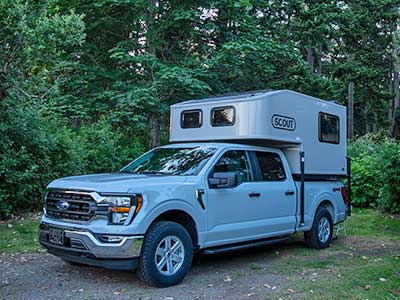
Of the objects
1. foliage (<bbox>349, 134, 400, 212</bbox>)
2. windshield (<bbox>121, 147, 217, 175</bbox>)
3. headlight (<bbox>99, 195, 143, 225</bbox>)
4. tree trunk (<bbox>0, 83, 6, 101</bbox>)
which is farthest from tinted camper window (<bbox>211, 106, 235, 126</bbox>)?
foliage (<bbox>349, 134, 400, 212</bbox>)

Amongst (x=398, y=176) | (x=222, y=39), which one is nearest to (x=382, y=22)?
(x=222, y=39)

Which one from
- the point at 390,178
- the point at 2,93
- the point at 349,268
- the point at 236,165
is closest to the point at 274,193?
the point at 236,165

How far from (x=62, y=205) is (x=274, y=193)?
3.02m

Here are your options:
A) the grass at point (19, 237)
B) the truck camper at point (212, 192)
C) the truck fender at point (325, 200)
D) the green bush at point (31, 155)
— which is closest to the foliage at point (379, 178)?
the truck camper at point (212, 192)

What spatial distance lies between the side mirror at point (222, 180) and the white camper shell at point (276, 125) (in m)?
1.08

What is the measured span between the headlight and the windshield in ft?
3.45

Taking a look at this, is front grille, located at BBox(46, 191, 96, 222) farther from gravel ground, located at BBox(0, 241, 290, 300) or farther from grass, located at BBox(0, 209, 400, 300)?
→ grass, located at BBox(0, 209, 400, 300)

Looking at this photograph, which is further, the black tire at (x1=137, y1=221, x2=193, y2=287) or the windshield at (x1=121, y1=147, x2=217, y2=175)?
the windshield at (x1=121, y1=147, x2=217, y2=175)

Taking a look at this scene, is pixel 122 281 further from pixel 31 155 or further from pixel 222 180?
pixel 31 155

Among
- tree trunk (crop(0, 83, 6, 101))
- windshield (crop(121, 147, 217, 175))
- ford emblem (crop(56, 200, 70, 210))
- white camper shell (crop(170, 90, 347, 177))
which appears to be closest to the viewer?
ford emblem (crop(56, 200, 70, 210))

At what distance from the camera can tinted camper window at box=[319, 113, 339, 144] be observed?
8.03 meters

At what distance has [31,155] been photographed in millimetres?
10211

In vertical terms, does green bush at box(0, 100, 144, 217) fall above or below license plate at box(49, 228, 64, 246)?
above

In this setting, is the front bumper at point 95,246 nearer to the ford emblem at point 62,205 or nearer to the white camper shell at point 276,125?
the ford emblem at point 62,205
